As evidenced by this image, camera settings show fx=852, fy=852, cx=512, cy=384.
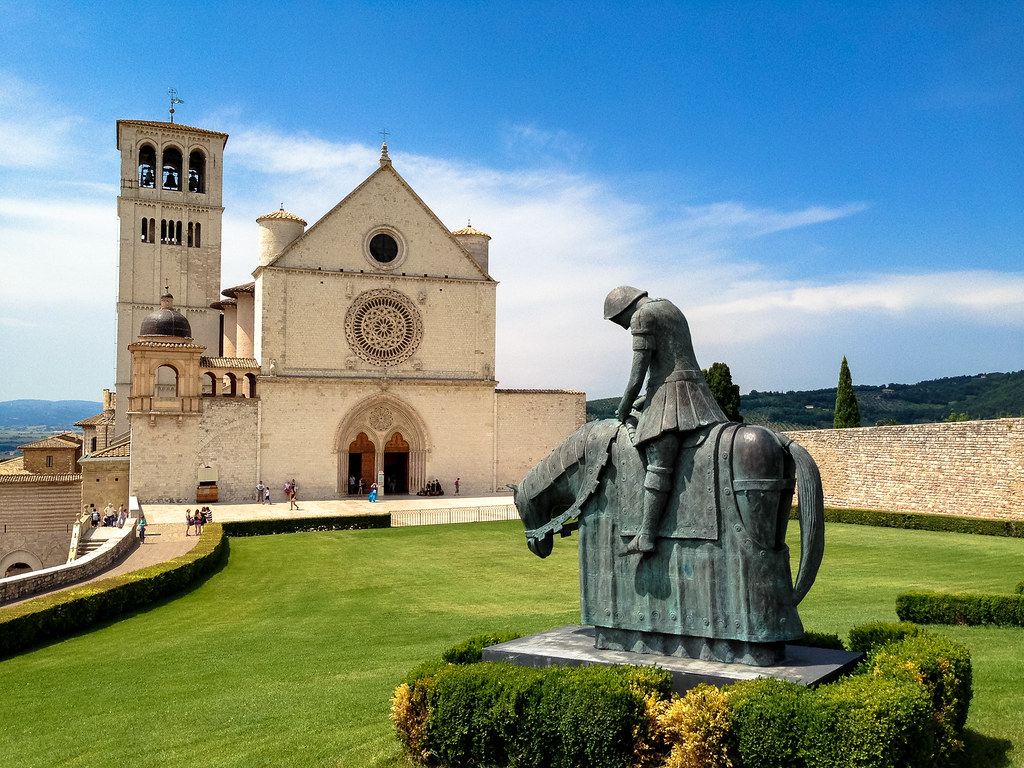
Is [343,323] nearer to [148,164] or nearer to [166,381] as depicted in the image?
[166,381]

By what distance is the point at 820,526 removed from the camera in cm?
705

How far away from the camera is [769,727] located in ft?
19.4

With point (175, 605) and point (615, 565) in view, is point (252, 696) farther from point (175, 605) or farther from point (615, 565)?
point (175, 605)

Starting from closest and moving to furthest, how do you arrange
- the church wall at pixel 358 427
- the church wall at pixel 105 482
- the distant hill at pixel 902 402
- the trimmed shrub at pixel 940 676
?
the trimmed shrub at pixel 940 676 → the church wall at pixel 105 482 → the church wall at pixel 358 427 → the distant hill at pixel 902 402

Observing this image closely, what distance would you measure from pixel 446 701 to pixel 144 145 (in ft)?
167

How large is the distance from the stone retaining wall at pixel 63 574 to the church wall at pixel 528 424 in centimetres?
2053

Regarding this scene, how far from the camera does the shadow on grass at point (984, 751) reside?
6.64 metres

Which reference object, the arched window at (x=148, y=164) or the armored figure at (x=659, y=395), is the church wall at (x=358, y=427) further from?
the armored figure at (x=659, y=395)

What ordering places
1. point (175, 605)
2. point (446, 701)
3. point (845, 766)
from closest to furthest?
point (845, 766)
point (446, 701)
point (175, 605)

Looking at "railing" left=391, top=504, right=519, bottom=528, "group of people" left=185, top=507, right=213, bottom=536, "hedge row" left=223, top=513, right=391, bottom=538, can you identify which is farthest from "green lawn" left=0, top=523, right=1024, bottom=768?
"railing" left=391, top=504, right=519, bottom=528

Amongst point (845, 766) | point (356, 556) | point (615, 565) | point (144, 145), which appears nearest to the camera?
point (845, 766)

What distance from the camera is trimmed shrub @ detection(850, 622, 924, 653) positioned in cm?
805

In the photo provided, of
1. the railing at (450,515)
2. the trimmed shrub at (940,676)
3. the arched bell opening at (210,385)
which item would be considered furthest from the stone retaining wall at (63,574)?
the trimmed shrub at (940,676)

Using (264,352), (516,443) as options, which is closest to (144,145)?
(264,352)
